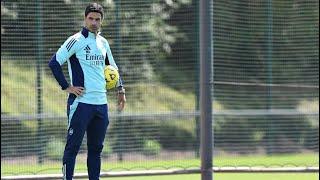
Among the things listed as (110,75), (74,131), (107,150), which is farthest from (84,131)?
(107,150)

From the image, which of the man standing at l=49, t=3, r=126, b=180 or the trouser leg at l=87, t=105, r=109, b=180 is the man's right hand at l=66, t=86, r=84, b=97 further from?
the trouser leg at l=87, t=105, r=109, b=180

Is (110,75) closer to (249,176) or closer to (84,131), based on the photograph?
(84,131)

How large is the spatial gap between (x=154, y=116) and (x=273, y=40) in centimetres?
224

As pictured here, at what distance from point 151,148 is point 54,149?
1.71 meters

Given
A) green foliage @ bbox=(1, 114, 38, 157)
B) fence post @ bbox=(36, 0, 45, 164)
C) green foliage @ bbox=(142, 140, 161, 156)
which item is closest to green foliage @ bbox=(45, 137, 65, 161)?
fence post @ bbox=(36, 0, 45, 164)

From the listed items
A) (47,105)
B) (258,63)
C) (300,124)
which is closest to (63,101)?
(47,105)

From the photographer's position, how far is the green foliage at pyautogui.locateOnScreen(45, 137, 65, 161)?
11.0 meters

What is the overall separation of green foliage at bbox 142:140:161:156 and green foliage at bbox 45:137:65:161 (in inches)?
50.5

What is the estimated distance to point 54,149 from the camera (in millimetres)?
11133

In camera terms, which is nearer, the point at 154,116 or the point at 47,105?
the point at 47,105

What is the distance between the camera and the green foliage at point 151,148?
11.9m

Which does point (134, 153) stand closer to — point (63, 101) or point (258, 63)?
point (63, 101)

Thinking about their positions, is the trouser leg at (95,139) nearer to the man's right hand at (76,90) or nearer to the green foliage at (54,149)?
the man's right hand at (76,90)

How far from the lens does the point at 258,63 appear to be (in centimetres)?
1239
